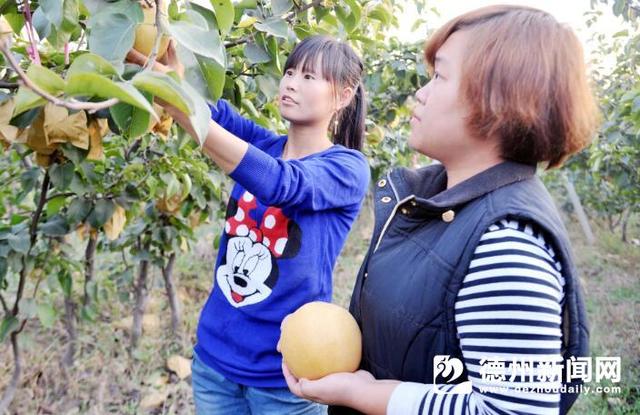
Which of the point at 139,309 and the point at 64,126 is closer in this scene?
the point at 64,126

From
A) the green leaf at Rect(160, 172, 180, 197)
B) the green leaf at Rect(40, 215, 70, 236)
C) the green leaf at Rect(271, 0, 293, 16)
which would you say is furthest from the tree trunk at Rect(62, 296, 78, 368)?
the green leaf at Rect(271, 0, 293, 16)

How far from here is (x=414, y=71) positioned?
6.27 ft

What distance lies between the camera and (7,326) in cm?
150

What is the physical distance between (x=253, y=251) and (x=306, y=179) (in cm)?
26

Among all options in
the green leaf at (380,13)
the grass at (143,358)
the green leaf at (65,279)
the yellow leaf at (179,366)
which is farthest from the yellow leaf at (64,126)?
the yellow leaf at (179,366)

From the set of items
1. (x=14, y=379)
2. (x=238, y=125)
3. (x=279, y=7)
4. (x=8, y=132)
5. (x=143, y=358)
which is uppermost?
(x=279, y=7)

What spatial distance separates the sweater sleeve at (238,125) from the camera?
1.11m

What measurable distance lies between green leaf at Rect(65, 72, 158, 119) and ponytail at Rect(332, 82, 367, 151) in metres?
0.88

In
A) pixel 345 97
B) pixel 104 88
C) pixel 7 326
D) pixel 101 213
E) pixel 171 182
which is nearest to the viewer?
pixel 104 88

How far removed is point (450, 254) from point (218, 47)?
0.34 m

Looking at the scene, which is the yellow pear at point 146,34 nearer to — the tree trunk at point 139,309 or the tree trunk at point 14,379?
the tree trunk at point 14,379

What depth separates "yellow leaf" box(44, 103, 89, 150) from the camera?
0.73 m

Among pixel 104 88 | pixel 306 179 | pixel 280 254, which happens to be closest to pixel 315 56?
pixel 306 179

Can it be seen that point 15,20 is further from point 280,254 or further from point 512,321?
point 512,321
